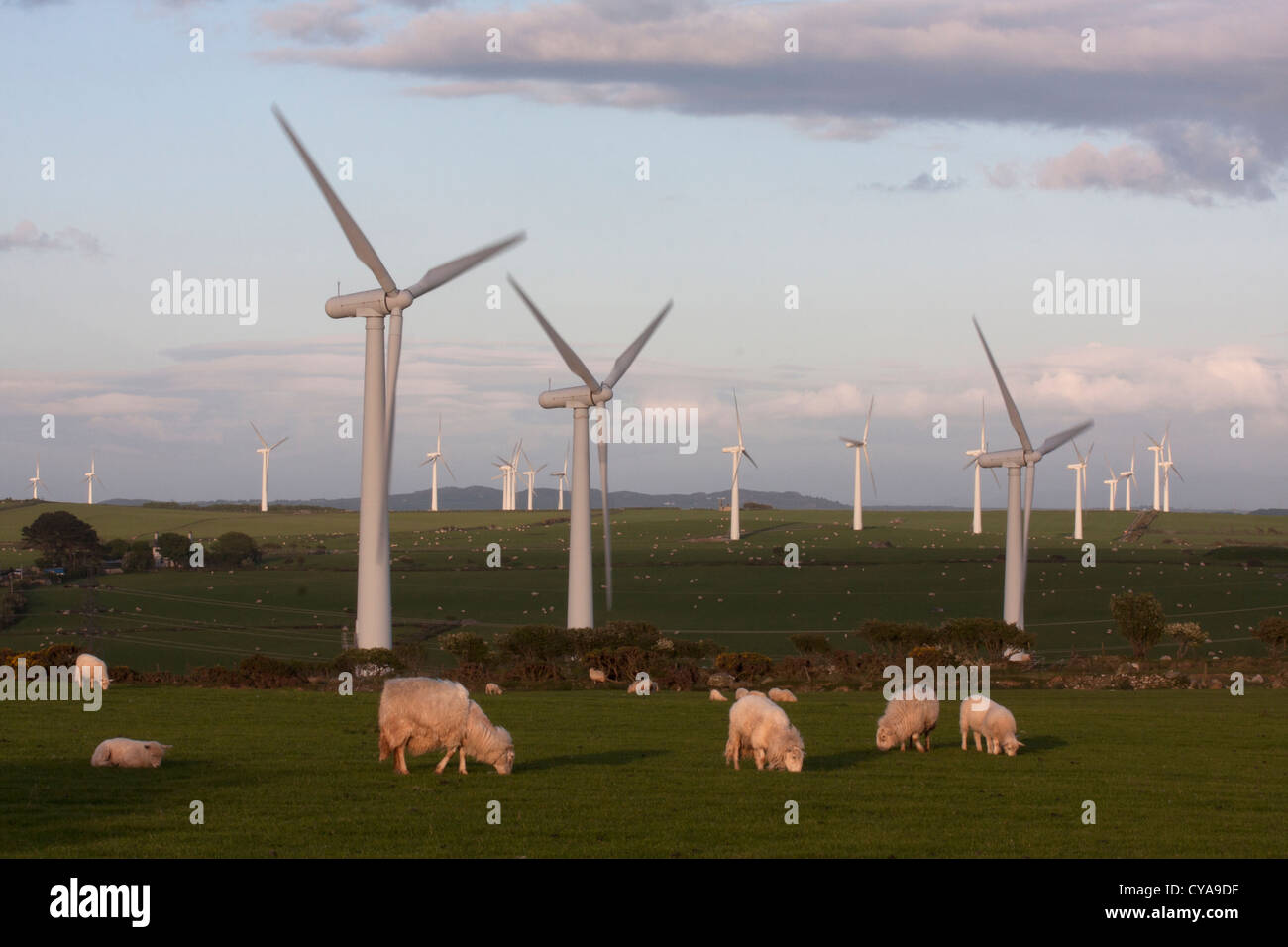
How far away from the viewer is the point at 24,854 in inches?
680

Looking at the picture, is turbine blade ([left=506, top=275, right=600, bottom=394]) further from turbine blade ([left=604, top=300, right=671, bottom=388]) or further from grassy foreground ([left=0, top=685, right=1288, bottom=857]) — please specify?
grassy foreground ([left=0, top=685, right=1288, bottom=857])

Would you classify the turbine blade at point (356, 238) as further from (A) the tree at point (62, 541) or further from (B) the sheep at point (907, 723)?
(A) the tree at point (62, 541)

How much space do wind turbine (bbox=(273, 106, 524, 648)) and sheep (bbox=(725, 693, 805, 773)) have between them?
108 ft

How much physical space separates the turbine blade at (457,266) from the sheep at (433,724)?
3743 cm

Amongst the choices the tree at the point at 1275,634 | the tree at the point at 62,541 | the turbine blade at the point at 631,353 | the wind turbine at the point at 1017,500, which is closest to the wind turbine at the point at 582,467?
the turbine blade at the point at 631,353

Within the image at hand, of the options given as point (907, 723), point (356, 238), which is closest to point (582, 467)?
point (356, 238)

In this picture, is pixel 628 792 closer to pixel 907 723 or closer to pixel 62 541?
pixel 907 723

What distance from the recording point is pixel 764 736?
1019 inches

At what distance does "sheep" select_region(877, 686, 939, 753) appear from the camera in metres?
29.3

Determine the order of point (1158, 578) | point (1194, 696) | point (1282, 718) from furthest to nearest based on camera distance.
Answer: point (1158, 578) → point (1194, 696) → point (1282, 718)

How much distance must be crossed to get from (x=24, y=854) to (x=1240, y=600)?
11900 cm

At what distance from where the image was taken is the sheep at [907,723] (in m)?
29.3
